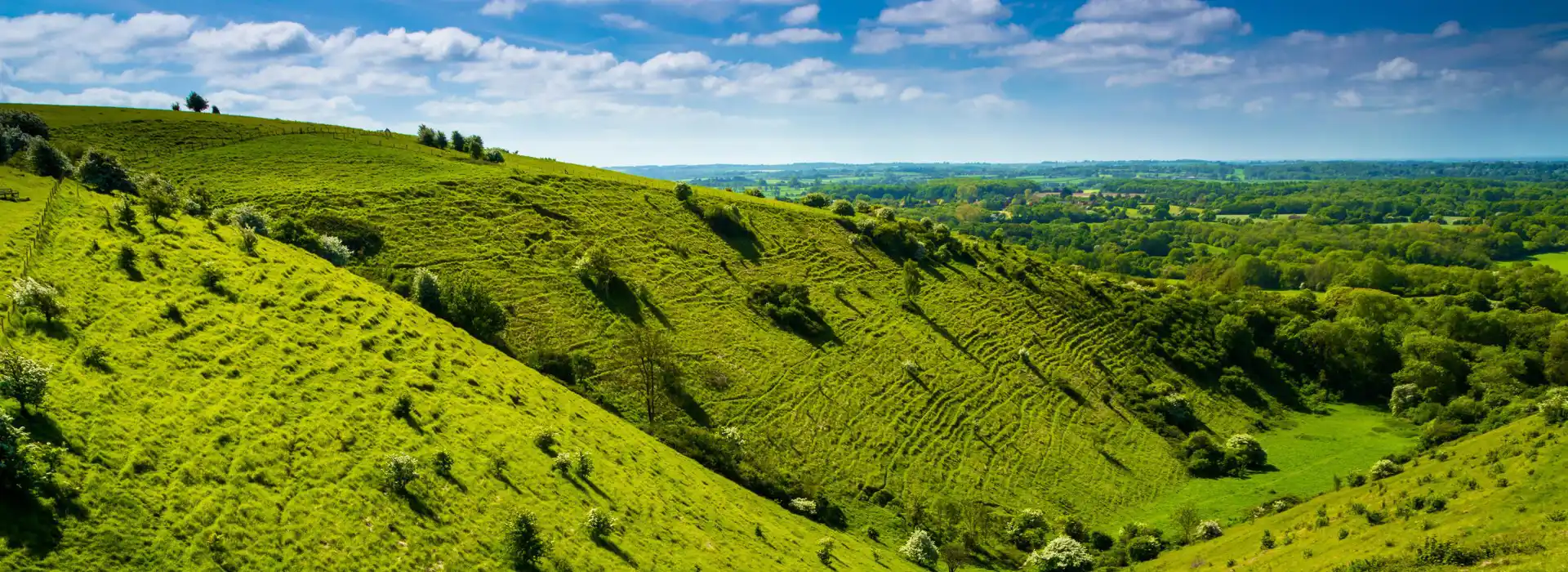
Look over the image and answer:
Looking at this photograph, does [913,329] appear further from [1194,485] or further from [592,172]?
[592,172]

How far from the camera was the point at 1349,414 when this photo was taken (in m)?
83.7

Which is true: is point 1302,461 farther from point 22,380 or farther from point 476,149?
point 476,149

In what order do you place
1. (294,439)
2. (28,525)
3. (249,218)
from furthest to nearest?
1. (249,218)
2. (294,439)
3. (28,525)

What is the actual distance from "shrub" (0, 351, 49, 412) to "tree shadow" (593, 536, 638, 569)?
19.8 metres

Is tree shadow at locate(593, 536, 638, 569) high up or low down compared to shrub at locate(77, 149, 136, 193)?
down

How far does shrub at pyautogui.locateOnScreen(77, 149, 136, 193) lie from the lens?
49281mm

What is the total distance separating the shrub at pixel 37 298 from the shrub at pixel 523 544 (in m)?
21.0

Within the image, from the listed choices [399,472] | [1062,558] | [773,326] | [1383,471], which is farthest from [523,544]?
[1383,471]

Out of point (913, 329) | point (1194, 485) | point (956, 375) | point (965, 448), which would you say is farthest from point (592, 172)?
point (1194, 485)

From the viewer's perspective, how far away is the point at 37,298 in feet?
91.0

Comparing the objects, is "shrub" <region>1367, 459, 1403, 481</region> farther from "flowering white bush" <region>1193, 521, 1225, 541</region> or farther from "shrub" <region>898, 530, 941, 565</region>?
"shrub" <region>898, 530, 941, 565</region>

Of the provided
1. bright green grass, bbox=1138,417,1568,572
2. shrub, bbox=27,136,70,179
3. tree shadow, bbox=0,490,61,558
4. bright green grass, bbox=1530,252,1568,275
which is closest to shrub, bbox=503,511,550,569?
tree shadow, bbox=0,490,61,558

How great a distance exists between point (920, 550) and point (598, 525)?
2426 centimetres

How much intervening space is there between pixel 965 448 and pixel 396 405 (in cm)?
4640
